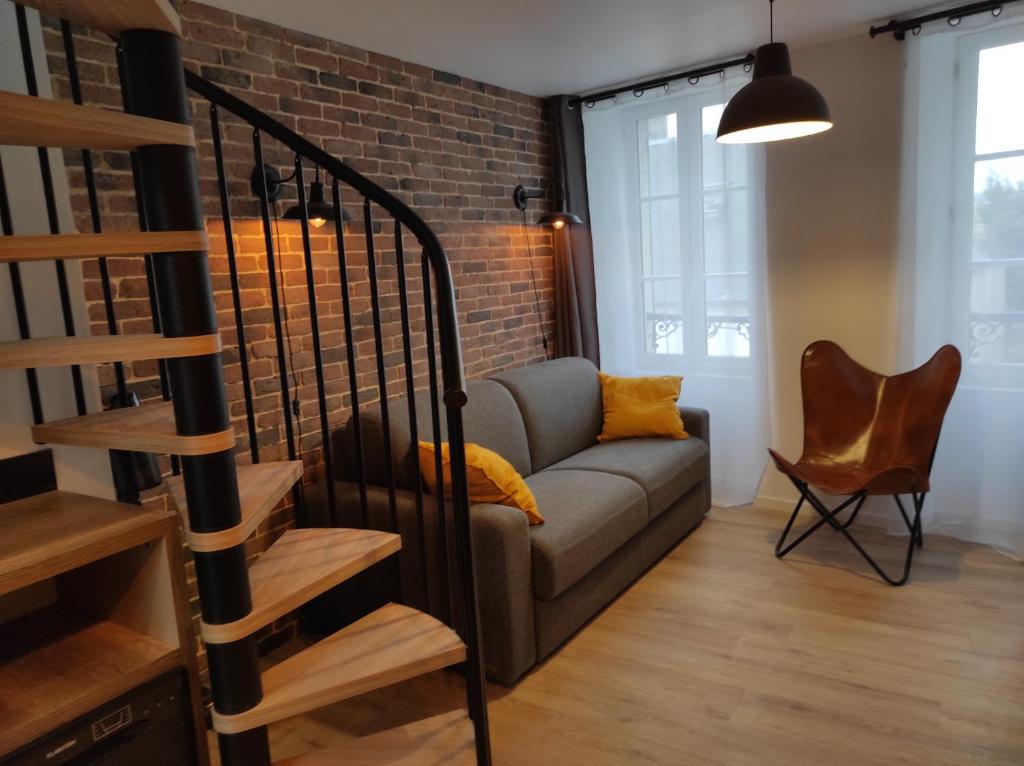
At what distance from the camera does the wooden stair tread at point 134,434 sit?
56.2 inches

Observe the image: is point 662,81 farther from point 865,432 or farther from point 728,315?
point 865,432

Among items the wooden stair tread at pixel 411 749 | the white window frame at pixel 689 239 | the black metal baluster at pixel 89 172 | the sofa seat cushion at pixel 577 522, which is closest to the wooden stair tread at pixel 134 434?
the black metal baluster at pixel 89 172

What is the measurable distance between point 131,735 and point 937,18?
4039 millimetres

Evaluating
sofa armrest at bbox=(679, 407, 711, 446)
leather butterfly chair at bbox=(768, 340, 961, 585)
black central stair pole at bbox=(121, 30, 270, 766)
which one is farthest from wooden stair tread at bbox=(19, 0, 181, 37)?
sofa armrest at bbox=(679, 407, 711, 446)

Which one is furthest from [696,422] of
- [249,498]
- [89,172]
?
[89,172]

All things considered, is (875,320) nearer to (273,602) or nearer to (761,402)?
(761,402)

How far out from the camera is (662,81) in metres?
4.08

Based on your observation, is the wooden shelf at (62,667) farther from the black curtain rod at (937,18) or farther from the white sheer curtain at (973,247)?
the black curtain rod at (937,18)

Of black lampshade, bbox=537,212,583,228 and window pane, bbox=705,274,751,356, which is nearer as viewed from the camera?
black lampshade, bbox=537,212,583,228

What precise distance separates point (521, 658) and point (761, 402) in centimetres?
220

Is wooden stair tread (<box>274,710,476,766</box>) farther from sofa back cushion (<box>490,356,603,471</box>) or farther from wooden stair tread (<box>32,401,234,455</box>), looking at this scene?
sofa back cushion (<box>490,356,603,471</box>)

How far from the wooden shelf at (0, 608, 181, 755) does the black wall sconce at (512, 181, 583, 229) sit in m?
2.93

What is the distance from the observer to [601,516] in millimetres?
2982

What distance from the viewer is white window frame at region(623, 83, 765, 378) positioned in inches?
160
